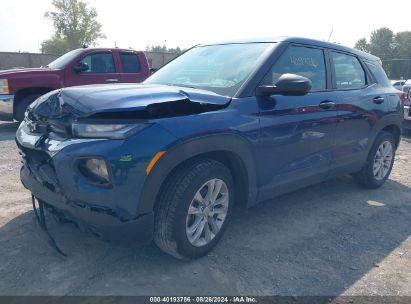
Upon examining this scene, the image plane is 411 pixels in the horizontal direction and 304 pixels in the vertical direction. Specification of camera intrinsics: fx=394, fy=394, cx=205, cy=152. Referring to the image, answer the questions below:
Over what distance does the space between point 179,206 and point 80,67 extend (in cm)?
682

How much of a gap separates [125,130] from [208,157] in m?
Answer: 0.77

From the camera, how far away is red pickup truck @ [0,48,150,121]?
8.20 m

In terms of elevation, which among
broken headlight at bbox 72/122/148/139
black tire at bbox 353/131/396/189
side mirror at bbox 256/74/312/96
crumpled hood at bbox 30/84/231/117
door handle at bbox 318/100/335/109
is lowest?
black tire at bbox 353/131/396/189

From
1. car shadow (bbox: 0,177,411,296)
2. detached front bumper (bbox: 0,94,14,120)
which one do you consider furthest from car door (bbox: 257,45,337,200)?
detached front bumper (bbox: 0,94,14,120)

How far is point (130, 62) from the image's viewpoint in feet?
31.5

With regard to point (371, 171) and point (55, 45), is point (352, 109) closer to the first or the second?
point (371, 171)

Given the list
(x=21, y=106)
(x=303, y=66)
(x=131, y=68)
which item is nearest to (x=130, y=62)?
(x=131, y=68)

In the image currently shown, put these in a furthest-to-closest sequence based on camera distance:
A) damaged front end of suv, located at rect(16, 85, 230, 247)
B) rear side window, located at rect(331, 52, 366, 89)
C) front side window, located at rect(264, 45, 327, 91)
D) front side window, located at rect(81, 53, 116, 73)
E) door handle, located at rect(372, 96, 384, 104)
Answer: front side window, located at rect(81, 53, 116, 73), door handle, located at rect(372, 96, 384, 104), rear side window, located at rect(331, 52, 366, 89), front side window, located at rect(264, 45, 327, 91), damaged front end of suv, located at rect(16, 85, 230, 247)

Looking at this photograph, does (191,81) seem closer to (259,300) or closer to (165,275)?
(165,275)

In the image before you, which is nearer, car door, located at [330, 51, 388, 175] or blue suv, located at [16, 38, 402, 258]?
blue suv, located at [16, 38, 402, 258]

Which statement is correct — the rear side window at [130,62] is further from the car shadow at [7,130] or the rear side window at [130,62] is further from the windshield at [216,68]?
the windshield at [216,68]

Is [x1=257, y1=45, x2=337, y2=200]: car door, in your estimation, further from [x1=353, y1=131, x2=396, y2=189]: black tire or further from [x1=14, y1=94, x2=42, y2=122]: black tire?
[x1=14, y1=94, x2=42, y2=122]: black tire

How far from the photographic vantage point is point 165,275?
2900 mm

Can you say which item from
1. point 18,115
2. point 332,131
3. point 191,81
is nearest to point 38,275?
point 191,81
